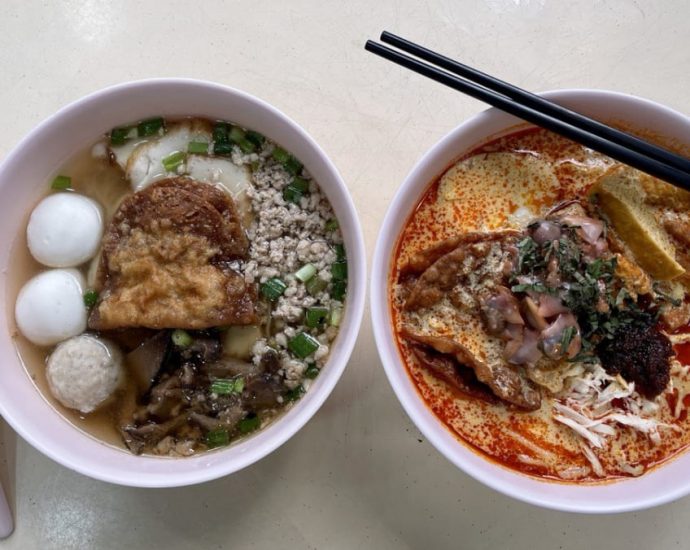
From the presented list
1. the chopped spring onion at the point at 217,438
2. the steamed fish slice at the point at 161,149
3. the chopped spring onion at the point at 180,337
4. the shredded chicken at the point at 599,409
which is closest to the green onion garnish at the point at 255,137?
the steamed fish slice at the point at 161,149

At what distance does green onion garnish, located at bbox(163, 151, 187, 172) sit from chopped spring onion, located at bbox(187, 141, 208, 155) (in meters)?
0.03

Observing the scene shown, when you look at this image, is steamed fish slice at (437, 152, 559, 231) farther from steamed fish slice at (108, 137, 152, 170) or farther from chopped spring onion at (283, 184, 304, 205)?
steamed fish slice at (108, 137, 152, 170)

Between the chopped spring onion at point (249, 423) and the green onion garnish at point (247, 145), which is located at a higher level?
the green onion garnish at point (247, 145)

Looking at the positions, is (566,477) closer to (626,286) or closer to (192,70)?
(626,286)

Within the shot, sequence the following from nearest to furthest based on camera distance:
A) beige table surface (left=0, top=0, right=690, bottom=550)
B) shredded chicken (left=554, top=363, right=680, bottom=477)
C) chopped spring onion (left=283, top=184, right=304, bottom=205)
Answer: shredded chicken (left=554, top=363, right=680, bottom=477) < chopped spring onion (left=283, top=184, right=304, bottom=205) < beige table surface (left=0, top=0, right=690, bottom=550)

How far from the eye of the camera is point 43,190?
1.84 m

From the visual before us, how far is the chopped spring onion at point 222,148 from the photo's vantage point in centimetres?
185

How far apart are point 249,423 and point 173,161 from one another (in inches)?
30.1

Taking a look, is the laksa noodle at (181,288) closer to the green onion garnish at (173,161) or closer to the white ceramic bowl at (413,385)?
the green onion garnish at (173,161)

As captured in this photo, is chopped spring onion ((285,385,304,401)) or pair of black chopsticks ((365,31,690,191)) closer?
pair of black chopsticks ((365,31,690,191))

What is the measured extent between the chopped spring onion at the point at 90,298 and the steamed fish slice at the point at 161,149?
0.32 meters

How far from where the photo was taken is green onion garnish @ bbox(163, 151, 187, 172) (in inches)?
73.5

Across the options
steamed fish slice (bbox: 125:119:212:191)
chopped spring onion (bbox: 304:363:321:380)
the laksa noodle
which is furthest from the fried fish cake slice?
chopped spring onion (bbox: 304:363:321:380)

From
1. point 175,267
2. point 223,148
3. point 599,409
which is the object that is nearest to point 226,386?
point 175,267
